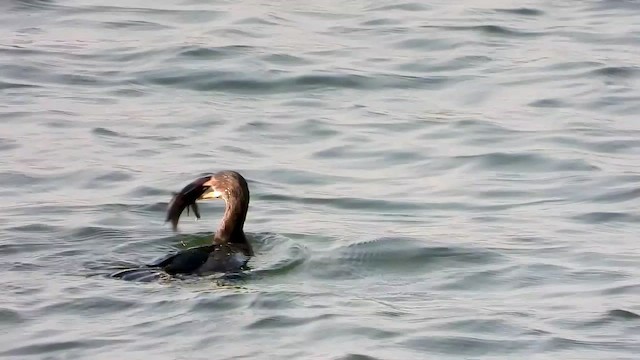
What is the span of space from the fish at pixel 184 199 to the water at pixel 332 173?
0.21m

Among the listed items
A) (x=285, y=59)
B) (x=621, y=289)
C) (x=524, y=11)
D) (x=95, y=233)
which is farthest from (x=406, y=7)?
(x=621, y=289)

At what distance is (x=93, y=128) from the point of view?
14.1 meters

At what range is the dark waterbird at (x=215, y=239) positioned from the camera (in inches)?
399

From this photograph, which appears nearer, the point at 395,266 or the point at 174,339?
the point at 174,339

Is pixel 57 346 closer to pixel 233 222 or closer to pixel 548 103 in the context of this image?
pixel 233 222

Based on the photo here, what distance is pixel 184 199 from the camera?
11109 millimetres

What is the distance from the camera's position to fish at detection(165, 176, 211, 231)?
11.0 metres

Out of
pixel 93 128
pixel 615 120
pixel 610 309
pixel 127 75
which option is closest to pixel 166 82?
pixel 127 75

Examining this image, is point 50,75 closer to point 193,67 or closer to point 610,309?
point 193,67

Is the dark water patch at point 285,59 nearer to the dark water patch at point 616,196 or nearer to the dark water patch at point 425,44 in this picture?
the dark water patch at point 425,44

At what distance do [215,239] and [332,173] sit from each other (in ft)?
6.33

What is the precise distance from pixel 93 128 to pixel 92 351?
5719mm

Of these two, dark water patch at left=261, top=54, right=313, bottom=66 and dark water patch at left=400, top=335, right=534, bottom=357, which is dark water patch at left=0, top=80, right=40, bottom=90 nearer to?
dark water patch at left=261, top=54, right=313, bottom=66

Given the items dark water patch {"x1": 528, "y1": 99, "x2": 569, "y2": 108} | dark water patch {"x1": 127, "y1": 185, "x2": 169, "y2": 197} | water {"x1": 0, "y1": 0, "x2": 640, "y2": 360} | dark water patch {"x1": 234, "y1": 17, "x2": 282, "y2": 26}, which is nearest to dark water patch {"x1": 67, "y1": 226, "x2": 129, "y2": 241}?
water {"x1": 0, "y1": 0, "x2": 640, "y2": 360}
